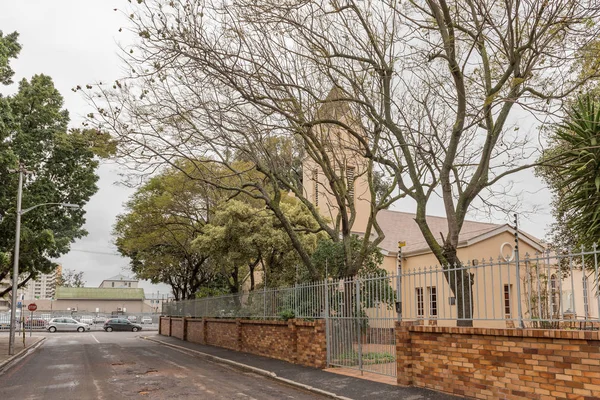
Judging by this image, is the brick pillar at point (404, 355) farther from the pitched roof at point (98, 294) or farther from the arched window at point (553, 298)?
the pitched roof at point (98, 294)

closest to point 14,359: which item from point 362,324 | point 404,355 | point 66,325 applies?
point 362,324

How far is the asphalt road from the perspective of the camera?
1158 cm

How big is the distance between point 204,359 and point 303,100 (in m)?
10.3

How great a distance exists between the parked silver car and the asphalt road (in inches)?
1261

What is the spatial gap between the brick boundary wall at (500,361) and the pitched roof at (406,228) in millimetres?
15482

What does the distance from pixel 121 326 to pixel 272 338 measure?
36759 mm

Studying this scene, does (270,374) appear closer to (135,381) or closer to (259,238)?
(135,381)

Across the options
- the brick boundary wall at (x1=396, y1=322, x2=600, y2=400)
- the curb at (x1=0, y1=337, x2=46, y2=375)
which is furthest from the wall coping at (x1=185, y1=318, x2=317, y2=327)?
the curb at (x1=0, y1=337, x2=46, y2=375)

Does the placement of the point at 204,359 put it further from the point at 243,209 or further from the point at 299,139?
the point at 299,139

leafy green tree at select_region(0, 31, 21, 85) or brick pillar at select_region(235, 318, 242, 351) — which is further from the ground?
leafy green tree at select_region(0, 31, 21, 85)

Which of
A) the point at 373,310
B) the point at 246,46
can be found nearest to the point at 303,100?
the point at 246,46

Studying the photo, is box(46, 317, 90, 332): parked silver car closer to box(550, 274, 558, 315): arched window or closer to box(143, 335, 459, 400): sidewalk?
box(143, 335, 459, 400): sidewalk

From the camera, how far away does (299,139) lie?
63.9 feet

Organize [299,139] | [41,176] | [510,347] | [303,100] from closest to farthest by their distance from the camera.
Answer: [510,347], [303,100], [299,139], [41,176]
